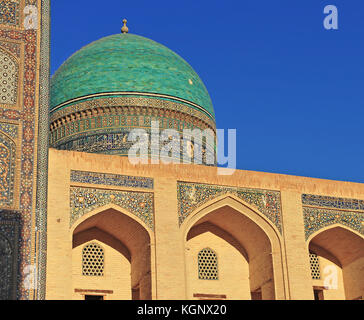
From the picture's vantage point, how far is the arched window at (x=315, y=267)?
32.3ft

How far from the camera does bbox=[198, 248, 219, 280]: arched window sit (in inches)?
364

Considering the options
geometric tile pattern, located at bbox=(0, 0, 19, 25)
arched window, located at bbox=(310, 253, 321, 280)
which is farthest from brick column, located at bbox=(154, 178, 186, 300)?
geometric tile pattern, located at bbox=(0, 0, 19, 25)

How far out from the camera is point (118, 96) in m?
11.4

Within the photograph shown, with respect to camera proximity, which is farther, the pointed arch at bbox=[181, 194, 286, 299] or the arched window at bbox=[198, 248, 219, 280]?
the arched window at bbox=[198, 248, 219, 280]

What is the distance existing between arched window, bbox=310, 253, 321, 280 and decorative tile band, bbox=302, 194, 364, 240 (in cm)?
66

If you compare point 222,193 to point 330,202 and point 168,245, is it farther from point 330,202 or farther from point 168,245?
point 330,202

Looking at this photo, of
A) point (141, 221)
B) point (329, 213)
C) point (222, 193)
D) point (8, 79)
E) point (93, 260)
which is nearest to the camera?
point (8, 79)

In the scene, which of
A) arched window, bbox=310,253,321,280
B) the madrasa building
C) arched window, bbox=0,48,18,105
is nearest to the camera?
the madrasa building

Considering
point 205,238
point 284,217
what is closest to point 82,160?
point 205,238

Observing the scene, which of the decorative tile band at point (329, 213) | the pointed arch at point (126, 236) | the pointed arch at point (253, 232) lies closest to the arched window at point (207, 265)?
the pointed arch at point (253, 232)

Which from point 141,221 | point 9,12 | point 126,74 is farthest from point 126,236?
point 126,74

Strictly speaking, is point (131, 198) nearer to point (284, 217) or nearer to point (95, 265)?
point (95, 265)

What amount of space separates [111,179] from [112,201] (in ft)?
0.89

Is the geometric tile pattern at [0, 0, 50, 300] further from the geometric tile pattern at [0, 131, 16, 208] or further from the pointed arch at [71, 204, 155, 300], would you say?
the pointed arch at [71, 204, 155, 300]
